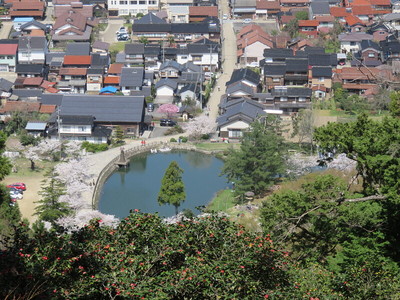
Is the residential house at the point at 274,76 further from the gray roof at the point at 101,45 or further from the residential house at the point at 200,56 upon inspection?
the gray roof at the point at 101,45

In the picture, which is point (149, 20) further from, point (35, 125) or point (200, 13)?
point (35, 125)

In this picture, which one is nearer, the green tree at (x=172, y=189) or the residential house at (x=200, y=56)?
the green tree at (x=172, y=189)

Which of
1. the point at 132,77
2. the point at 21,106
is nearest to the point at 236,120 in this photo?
the point at 132,77

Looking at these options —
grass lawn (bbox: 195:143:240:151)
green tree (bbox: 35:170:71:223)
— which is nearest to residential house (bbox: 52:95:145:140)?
grass lawn (bbox: 195:143:240:151)

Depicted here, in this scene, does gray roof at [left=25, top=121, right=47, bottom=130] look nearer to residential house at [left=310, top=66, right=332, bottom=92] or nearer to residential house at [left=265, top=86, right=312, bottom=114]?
residential house at [left=265, top=86, right=312, bottom=114]

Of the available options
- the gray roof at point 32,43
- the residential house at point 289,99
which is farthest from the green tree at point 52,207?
the gray roof at point 32,43
